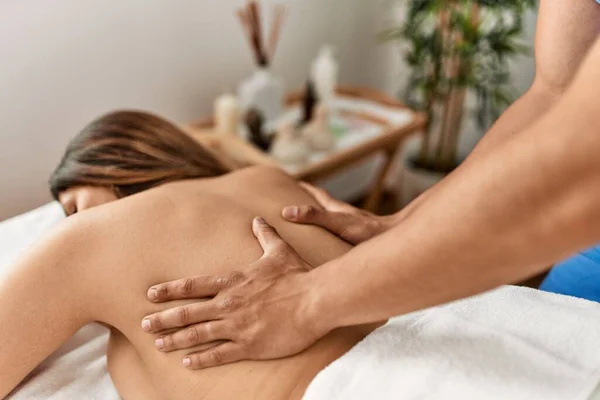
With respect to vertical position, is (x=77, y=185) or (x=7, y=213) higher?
(x=77, y=185)

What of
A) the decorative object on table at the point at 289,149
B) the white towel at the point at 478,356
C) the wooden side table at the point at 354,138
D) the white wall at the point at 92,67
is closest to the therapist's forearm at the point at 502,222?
the white towel at the point at 478,356

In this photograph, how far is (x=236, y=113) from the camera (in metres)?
2.22

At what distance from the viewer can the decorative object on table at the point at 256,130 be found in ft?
7.13

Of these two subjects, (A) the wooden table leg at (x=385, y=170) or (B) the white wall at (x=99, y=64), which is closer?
(B) the white wall at (x=99, y=64)

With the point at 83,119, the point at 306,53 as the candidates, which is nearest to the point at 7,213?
the point at 83,119

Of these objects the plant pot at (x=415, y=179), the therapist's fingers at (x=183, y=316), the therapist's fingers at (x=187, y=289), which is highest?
the therapist's fingers at (x=187, y=289)

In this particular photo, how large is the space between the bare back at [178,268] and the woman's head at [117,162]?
13cm

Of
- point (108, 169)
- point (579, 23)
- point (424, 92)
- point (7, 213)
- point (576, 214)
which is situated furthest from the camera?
point (424, 92)

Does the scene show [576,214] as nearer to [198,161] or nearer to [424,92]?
[198,161]

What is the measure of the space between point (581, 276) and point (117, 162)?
1.04m

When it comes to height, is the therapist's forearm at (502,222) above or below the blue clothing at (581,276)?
above

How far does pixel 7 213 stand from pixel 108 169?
0.87 metres

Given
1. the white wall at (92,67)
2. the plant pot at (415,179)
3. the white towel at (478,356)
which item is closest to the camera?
the white towel at (478,356)

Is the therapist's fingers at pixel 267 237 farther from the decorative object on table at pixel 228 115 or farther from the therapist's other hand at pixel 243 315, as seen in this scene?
the decorative object on table at pixel 228 115
